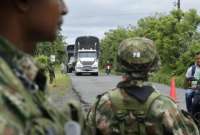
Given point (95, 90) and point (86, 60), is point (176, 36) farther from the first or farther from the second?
point (95, 90)

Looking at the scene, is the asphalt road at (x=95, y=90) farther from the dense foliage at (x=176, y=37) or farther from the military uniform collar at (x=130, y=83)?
the military uniform collar at (x=130, y=83)

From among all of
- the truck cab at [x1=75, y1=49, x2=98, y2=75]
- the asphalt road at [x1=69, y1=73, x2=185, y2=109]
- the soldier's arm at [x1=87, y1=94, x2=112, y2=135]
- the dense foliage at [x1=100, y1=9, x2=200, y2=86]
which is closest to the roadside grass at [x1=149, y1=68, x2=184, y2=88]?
the dense foliage at [x1=100, y1=9, x2=200, y2=86]

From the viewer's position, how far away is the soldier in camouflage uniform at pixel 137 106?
12.7 ft

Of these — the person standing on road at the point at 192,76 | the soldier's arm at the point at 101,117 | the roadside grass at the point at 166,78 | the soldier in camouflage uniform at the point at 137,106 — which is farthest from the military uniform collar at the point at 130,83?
the roadside grass at the point at 166,78

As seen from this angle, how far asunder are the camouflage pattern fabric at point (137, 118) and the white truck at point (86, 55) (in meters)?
51.5

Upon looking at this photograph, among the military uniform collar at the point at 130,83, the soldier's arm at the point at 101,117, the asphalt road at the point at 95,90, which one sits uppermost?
the military uniform collar at the point at 130,83

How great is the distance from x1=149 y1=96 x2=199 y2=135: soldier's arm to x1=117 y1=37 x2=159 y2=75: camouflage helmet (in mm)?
275

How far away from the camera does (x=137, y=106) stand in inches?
156

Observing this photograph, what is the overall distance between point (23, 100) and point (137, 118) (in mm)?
2368

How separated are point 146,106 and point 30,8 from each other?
2.24 metres

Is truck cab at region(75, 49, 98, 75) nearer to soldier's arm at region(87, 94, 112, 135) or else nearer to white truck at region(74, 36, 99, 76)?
white truck at region(74, 36, 99, 76)

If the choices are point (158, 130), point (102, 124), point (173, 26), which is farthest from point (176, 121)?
point (173, 26)

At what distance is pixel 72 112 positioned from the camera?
2.00 m

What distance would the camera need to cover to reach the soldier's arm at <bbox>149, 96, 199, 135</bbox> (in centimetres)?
381
